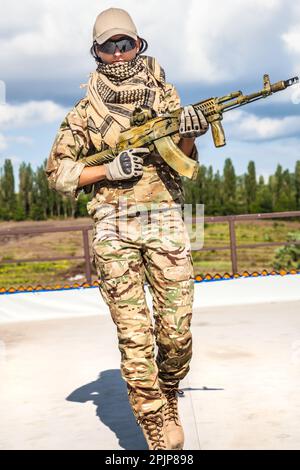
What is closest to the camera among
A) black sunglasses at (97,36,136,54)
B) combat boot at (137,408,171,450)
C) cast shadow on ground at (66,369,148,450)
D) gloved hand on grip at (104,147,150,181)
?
combat boot at (137,408,171,450)

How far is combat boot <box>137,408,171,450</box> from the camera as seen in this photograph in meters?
3.29

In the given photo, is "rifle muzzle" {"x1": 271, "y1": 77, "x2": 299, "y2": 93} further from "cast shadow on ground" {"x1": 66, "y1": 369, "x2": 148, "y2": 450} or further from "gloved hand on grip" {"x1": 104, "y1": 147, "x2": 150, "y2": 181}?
"cast shadow on ground" {"x1": 66, "y1": 369, "x2": 148, "y2": 450}

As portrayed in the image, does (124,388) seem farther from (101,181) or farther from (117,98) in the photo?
(117,98)

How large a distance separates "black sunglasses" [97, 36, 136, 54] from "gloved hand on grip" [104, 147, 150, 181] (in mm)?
511

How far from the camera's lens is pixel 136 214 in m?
3.56

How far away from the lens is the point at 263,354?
5.91 m

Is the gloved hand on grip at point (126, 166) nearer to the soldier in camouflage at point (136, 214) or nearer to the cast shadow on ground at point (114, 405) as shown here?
the soldier in camouflage at point (136, 214)

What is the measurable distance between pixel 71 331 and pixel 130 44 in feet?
15.8

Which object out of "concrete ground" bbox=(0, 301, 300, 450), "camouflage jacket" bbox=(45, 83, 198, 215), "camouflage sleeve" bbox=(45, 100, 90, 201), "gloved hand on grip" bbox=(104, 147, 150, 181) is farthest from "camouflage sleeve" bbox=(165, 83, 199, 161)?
"concrete ground" bbox=(0, 301, 300, 450)

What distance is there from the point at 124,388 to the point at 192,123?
2331 millimetres

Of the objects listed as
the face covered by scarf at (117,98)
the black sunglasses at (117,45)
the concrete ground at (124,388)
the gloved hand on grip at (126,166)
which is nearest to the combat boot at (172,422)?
the concrete ground at (124,388)

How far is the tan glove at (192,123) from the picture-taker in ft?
10.8

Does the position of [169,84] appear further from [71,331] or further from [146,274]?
[71,331]
